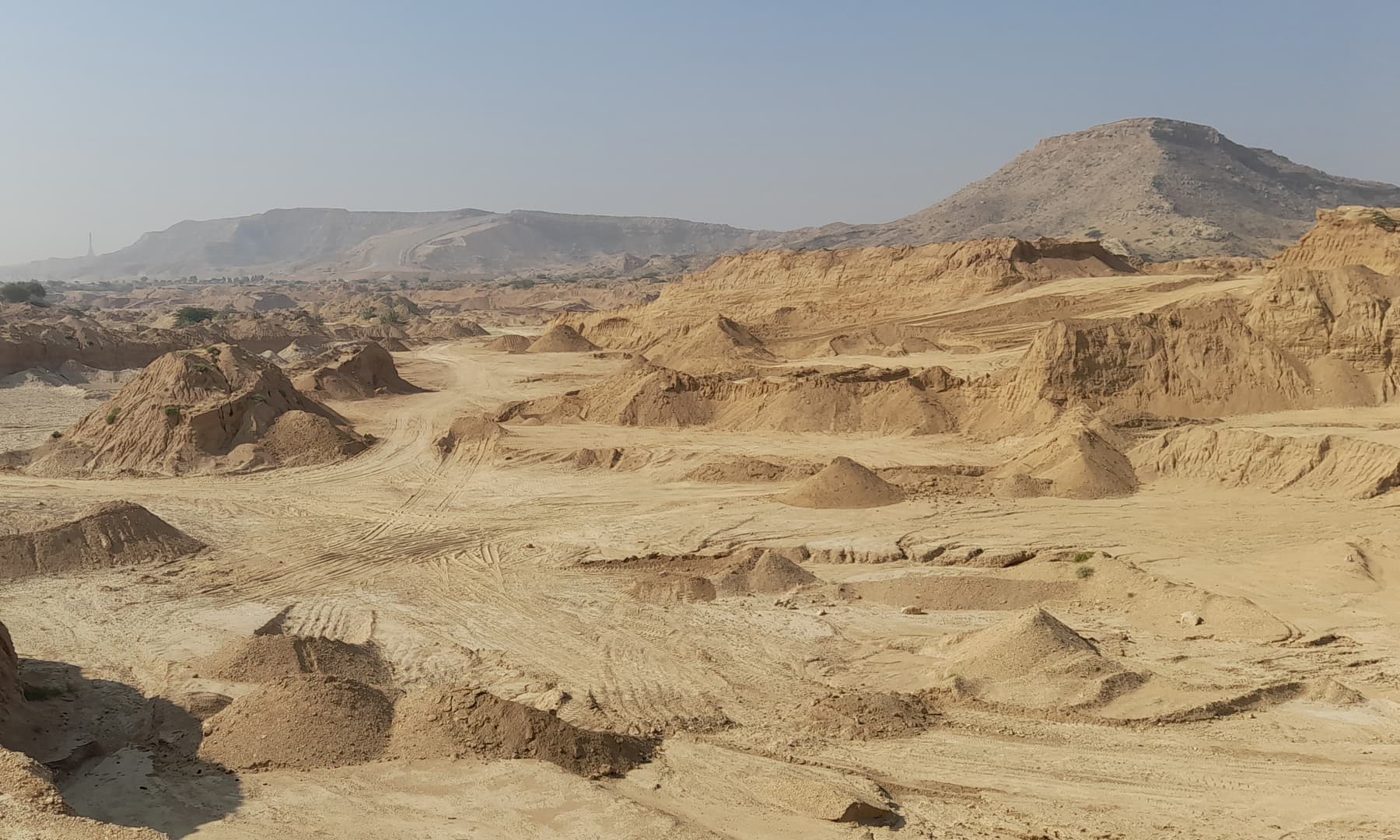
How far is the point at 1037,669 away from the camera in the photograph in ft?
33.9

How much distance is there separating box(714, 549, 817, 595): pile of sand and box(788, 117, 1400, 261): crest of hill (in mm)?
91572

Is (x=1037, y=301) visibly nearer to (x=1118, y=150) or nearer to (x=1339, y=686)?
(x=1339, y=686)

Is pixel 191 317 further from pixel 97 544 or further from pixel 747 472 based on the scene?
pixel 747 472

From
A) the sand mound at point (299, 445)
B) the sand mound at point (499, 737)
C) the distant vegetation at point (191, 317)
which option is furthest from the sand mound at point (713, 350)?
the distant vegetation at point (191, 317)

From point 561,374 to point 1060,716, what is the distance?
32.6 m

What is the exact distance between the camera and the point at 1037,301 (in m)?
39.6

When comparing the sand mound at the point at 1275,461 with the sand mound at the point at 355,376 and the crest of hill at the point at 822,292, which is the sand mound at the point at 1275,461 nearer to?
the crest of hill at the point at 822,292

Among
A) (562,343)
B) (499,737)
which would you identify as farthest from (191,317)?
(499,737)

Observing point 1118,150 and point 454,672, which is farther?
point 1118,150

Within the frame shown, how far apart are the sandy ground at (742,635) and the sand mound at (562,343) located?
85.3 ft

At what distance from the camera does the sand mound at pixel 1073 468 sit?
18.6 meters

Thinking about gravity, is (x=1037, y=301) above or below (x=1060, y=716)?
above

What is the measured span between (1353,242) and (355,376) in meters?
32.6

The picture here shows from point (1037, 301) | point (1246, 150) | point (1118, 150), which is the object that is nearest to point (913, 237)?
point (1118, 150)
